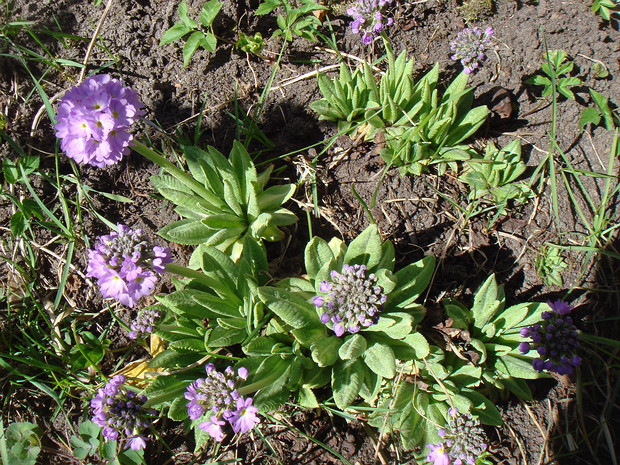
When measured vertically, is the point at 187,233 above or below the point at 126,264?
below

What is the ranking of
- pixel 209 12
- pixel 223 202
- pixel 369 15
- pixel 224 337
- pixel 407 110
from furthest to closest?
pixel 209 12 < pixel 407 110 < pixel 369 15 < pixel 223 202 < pixel 224 337

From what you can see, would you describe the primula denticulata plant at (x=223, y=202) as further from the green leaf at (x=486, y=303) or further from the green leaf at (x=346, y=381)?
the green leaf at (x=486, y=303)

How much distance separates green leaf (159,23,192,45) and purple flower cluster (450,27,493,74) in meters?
2.54

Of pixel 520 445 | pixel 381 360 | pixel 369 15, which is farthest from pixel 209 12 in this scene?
pixel 520 445

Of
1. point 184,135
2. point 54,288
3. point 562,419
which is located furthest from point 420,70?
point 54,288

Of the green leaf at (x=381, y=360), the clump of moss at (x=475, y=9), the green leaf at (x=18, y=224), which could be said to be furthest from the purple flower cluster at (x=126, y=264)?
the clump of moss at (x=475, y=9)

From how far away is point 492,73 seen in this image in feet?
14.0

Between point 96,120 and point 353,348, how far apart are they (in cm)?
221

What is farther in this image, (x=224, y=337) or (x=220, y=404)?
(x=224, y=337)

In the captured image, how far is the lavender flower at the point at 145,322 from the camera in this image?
3420mm

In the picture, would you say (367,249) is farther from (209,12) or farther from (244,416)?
(209,12)

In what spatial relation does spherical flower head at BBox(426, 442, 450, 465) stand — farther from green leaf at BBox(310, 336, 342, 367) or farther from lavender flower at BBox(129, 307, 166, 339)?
lavender flower at BBox(129, 307, 166, 339)

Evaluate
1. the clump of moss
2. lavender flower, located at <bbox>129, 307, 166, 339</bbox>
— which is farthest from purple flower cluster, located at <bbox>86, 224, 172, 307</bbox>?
the clump of moss

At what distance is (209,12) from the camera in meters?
4.27
